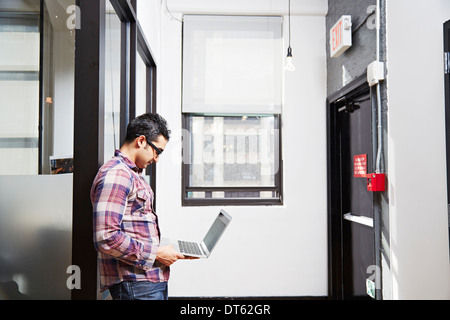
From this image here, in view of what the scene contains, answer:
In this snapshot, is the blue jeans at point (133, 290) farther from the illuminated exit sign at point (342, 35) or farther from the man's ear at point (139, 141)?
the illuminated exit sign at point (342, 35)

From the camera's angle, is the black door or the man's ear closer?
the man's ear

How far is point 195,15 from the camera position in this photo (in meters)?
2.96

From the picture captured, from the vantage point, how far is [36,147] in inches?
46.2

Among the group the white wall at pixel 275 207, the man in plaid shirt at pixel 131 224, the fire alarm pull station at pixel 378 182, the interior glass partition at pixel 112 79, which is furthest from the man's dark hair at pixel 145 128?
the white wall at pixel 275 207

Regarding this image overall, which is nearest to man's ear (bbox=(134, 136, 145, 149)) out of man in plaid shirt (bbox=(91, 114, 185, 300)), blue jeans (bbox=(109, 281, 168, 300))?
man in plaid shirt (bbox=(91, 114, 185, 300))

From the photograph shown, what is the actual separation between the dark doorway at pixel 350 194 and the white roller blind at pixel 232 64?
581 mm

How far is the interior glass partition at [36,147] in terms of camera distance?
3.46ft

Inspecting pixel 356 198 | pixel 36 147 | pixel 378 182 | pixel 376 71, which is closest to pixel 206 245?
pixel 36 147

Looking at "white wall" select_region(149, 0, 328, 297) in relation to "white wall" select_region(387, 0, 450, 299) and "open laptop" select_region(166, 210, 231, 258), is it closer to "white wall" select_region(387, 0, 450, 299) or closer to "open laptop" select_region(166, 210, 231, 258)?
"white wall" select_region(387, 0, 450, 299)

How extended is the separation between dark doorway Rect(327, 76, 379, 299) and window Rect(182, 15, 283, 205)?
490 mm

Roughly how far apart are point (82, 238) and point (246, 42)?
2333 mm

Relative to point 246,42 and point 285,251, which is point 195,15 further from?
point 285,251

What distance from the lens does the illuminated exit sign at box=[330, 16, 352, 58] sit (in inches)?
95.1

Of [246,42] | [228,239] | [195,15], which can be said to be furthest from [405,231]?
[195,15]
